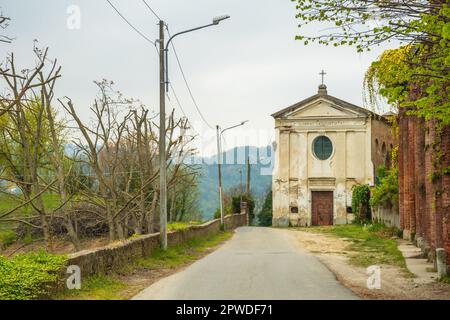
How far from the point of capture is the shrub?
9641 mm

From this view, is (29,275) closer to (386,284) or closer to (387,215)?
(386,284)

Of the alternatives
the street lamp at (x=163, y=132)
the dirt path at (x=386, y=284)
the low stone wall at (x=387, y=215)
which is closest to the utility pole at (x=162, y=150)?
the street lamp at (x=163, y=132)

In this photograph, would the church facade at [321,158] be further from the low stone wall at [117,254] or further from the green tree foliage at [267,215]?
the low stone wall at [117,254]

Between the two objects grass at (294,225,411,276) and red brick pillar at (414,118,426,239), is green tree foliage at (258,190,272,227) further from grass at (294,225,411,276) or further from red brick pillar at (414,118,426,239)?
red brick pillar at (414,118,426,239)

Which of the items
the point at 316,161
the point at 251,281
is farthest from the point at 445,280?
the point at 316,161

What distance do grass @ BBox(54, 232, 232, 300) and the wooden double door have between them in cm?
2466

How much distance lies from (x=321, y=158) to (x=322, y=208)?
13.4 feet

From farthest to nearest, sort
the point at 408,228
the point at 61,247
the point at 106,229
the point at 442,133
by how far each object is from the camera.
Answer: the point at 106,229
the point at 61,247
the point at 408,228
the point at 442,133

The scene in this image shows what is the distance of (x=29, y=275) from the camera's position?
33.2ft

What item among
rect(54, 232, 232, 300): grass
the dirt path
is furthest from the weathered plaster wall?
the dirt path

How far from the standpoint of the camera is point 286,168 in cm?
5141

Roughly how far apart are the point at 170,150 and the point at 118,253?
14.0m

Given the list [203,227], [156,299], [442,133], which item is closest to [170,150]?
[203,227]

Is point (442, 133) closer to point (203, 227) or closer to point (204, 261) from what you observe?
point (204, 261)
